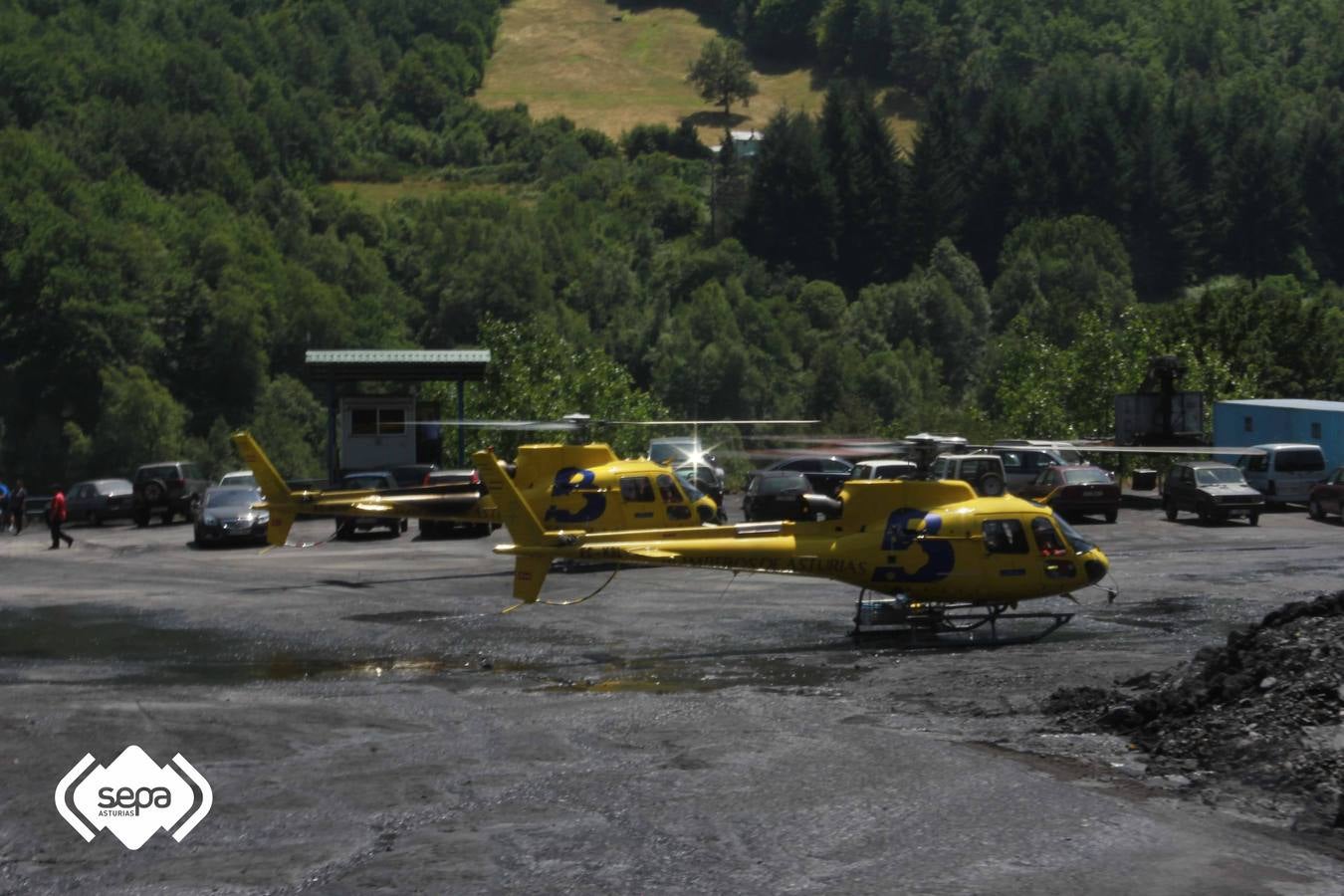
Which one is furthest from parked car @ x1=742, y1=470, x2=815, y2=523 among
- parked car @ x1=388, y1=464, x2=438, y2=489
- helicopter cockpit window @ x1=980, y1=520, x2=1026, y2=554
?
helicopter cockpit window @ x1=980, y1=520, x2=1026, y2=554

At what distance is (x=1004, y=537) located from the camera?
69.3 feet

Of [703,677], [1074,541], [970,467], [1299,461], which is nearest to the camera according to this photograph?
[703,677]

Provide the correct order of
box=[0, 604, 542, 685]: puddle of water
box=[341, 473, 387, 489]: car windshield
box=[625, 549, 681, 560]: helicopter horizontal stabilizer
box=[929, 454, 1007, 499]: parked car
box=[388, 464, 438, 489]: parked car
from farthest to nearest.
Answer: box=[388, 464, 438, 489]: parked car
box=[341, 473, 387, 489]: car windshield
box=[929, 454, 1007, 499]: parked car
box=[625, 549, 681, 560]: helicopter horizontal stabilizer
box=[0, 604, 542, 685]: puddle of water

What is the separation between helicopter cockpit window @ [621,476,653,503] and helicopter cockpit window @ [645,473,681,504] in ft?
0.59

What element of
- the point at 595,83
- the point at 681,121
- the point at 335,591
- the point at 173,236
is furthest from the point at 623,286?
the point at 335,591

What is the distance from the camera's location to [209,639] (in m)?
22.4

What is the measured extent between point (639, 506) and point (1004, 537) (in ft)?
25.1

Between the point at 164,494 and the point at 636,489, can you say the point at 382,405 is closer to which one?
the point at 164,494

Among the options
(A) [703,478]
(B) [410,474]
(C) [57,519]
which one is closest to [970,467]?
(A) [703,478]

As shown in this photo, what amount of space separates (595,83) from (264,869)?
192 meters

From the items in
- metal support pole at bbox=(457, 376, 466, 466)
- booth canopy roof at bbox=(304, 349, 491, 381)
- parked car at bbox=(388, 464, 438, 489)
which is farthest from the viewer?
metal support pole at bbox=(457, 376, 466, 466)

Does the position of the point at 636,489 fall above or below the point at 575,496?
above

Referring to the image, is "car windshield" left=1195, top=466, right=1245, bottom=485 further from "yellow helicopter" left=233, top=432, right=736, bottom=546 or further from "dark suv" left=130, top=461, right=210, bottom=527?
"dark suv" left=130, top=461, right=210, bottom=527

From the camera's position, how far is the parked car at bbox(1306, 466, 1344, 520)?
1423 inches
